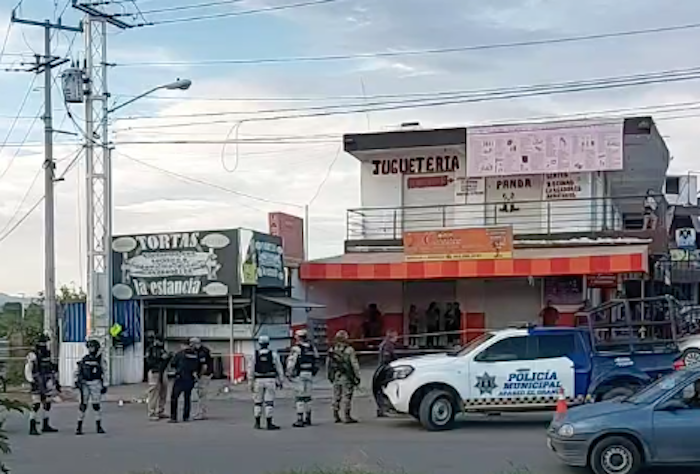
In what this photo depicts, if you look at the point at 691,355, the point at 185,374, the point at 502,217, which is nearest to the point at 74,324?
the point at 185,374

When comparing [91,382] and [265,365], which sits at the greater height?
[265,365]

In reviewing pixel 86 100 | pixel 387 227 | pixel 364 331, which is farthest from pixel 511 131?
pixel 86 100

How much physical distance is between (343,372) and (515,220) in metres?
15.6

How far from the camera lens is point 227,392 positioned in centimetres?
→ 2695

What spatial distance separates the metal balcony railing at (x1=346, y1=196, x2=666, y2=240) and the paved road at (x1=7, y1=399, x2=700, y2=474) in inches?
546

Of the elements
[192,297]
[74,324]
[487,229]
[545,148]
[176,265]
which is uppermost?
[545,148]

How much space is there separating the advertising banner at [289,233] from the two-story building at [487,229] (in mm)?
837

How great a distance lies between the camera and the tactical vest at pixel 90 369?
63.8 ft

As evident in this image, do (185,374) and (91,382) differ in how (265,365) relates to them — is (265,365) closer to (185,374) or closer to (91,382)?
(185,374)

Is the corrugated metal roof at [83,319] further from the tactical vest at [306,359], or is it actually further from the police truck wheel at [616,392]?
the police truck wheel at [616,392]

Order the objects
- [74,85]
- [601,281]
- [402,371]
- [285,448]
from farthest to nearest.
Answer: [601,281], [74,85], [402,371], [285,448]

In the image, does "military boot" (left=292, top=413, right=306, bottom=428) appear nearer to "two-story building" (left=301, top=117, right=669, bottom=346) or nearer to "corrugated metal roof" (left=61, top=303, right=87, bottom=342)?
"corrugated metal roof" (left=61, top=303, right=87, bottom=342)

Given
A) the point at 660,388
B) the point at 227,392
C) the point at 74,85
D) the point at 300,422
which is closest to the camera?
the point at 660,388

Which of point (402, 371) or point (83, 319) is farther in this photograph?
point (83, 319)
